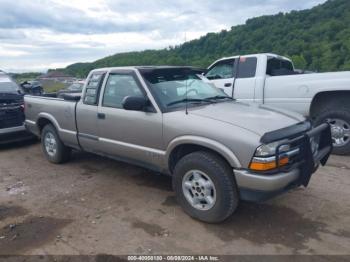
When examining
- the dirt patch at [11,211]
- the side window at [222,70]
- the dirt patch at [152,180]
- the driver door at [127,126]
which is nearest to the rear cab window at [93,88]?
the driver door at [127,126]

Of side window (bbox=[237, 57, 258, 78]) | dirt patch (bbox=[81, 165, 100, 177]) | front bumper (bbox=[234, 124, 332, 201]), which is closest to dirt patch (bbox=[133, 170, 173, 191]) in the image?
dirt patch (bbox=[81, 165, 100, 177])

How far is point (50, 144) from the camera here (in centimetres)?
624

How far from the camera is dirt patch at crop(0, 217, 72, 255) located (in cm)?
343

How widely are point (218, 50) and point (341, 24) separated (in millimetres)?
9717

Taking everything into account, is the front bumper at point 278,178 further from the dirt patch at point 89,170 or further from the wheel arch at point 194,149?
the dirt patch at point 89,170

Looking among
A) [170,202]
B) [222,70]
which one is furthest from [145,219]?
[222,70]

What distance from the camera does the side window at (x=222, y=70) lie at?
7902 mm

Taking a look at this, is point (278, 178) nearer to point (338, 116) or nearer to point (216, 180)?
point (216, 180)

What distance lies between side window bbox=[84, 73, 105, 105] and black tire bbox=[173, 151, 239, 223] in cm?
196

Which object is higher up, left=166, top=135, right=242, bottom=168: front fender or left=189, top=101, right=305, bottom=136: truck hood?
left=189, top=101, right=305, bottom=136: truck hood

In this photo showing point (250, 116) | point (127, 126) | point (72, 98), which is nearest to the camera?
point (250, 116)

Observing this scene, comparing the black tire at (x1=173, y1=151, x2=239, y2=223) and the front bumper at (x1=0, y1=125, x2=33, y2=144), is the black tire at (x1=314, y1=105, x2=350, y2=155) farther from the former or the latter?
the front bumper at (x1=0, y1=125, x2=33, y2=144)

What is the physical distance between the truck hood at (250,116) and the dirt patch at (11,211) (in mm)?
2467

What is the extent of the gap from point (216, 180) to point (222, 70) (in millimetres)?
5020
